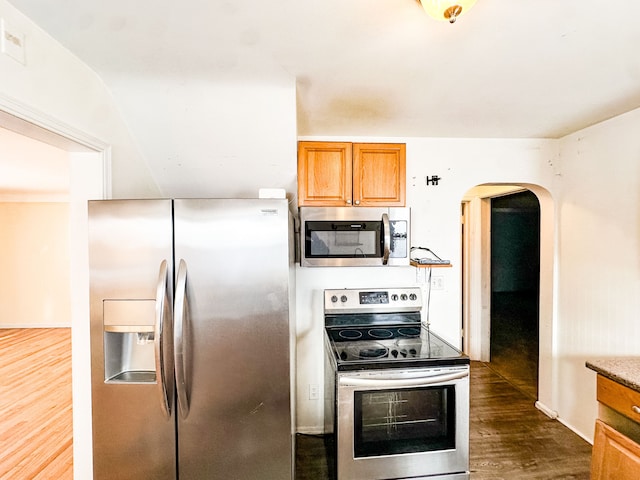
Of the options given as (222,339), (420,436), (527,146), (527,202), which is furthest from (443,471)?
(527,202)

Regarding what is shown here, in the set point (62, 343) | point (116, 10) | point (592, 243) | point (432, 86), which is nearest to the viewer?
point (116, 10)

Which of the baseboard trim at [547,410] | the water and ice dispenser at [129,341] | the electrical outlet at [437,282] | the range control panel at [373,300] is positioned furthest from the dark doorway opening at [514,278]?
the water and ice dispenser at [129,341]

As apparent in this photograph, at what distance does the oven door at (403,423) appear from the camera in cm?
173

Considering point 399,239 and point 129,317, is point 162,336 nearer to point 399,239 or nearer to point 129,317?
point 129,317

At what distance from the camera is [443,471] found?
5.83 ft

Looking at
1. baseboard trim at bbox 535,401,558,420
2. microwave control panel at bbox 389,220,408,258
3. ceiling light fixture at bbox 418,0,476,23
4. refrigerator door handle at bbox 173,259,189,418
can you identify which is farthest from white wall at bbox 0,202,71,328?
baseboard trim at bbox 535,401,558,420

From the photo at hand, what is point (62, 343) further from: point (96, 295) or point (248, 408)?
point (248, 408)

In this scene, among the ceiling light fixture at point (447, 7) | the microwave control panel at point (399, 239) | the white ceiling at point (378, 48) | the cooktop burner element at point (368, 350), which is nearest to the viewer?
the ceiling light fixture at point (447, 7)

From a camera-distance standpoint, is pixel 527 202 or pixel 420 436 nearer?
pixel 420 436

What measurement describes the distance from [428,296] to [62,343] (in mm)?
5505

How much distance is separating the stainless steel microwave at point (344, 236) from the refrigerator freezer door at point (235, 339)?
0.70m

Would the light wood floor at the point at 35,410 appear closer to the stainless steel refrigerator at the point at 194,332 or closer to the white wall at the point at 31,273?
the white wall at the point at 31,273

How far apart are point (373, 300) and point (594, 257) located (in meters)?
1.64

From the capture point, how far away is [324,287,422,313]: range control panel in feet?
7.97
